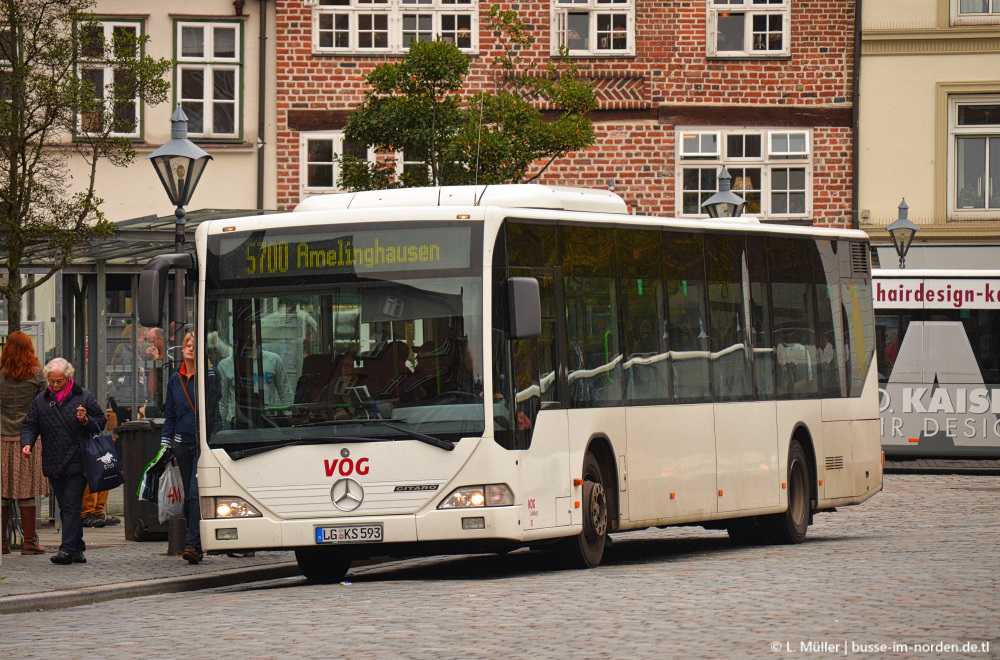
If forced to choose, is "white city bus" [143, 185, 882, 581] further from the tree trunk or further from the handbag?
the tree trunk

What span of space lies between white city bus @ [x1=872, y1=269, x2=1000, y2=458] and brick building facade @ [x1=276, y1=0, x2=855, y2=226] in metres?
4.81

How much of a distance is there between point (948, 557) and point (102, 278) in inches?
462

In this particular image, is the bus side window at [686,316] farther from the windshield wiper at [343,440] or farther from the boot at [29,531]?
the boot at [29,531]

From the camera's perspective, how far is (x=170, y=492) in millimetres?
15016

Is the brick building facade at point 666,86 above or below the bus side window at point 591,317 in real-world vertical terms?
above

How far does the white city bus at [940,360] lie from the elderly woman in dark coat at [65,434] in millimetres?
17967

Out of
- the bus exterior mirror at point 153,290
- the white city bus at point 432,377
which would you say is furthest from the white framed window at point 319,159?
the bus exterior mirror at point 153,290

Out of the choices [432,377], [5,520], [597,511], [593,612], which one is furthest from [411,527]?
[5,520]

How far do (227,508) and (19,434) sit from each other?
4137 millimetres

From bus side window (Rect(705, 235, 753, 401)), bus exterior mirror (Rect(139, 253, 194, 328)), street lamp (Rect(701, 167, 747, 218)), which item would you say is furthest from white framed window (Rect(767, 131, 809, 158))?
bus exterior mirror (Rect(139, 253, 194, 328))

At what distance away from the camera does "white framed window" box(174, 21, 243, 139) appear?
3309 cm

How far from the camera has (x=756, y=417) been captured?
620 inches

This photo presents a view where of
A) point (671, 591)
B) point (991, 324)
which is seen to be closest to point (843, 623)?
point (671, 591)

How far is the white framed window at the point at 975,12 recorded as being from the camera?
114 ft
